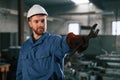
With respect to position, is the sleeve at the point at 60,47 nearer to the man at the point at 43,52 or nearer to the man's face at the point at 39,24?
the man at the point at 43,52

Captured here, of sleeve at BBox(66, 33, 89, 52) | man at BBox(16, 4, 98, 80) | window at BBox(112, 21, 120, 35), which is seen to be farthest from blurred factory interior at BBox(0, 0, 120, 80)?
sleeve at BBox(66, 33, 89, 52)

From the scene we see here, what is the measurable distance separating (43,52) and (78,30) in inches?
248

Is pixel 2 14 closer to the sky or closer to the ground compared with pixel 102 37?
closer to the sky

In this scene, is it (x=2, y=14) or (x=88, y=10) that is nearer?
(x=2, y=14)

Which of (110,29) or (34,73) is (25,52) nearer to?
(34,73)

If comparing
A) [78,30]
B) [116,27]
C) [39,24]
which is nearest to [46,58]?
[39,24]

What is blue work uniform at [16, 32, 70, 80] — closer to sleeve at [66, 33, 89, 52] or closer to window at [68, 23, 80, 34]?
sleeve at [66, 33, 89, 52]

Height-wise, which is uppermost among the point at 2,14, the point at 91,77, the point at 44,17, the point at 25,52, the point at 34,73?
the point at 2,14

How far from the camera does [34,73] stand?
1.39 metres

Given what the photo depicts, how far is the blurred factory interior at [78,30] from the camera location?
3.58m

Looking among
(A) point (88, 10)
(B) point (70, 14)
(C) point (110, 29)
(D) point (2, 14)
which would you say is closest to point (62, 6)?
(B) point (70, 14)

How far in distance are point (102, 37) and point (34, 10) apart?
347cm

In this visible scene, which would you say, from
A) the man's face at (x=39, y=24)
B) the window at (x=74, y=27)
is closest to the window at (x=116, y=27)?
the window at (x=74, y=27)

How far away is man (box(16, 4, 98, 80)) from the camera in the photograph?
1319 mm
